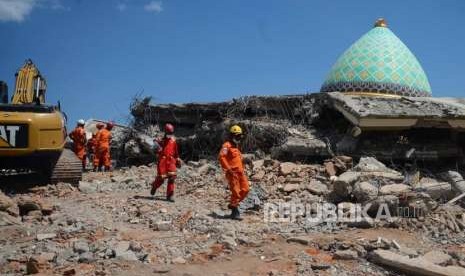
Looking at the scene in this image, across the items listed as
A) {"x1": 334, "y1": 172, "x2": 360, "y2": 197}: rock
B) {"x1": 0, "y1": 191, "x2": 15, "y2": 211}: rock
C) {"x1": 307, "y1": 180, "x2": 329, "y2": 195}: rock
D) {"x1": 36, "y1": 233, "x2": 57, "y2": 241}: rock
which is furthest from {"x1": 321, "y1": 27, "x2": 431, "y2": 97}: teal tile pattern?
{"x1": 36, "y1": 233, "x2": 57, "y2": 241}: rock

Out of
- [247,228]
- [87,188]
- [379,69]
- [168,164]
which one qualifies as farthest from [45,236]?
[379,69]

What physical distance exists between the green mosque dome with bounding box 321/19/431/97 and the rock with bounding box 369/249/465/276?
33.6ft

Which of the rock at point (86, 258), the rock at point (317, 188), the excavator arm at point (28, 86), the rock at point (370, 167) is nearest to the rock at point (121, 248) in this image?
the rock at point (86, 258)

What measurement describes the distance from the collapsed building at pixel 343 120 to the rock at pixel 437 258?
4.75 m

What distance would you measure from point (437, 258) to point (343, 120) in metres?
6.52

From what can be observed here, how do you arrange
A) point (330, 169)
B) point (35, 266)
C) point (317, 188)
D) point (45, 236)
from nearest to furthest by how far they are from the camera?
point (35, 266), point (45, 236), point (317, 188), point (330, 169)

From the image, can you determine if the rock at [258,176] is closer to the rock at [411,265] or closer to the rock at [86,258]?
the rock at [411,265]

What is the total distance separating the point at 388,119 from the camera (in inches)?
400

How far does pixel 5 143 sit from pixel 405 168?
7.60 m

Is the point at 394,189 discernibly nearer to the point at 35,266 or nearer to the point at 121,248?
the point at 121,248

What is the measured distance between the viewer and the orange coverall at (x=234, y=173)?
723cm

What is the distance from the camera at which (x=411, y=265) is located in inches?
196

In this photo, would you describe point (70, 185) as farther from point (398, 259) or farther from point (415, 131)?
point (415, 131)

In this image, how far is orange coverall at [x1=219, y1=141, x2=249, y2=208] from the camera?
7.23 metres
